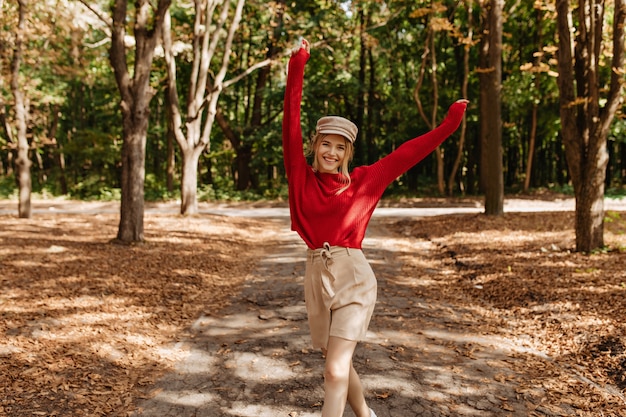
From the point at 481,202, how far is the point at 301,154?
18661 mm

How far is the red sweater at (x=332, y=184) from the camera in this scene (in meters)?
2.95

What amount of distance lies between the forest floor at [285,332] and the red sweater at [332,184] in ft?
4.81

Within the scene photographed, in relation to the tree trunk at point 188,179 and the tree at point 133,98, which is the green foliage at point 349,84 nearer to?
the tree trunk at point 188,179

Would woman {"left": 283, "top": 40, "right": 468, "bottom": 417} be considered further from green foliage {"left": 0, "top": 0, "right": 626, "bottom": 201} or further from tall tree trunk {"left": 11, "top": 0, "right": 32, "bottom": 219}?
green foliage {"left": 0, "top": 0, "right": 626, "bottom": 201}

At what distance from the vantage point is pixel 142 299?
6.47 metres

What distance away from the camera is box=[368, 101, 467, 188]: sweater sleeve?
9.77 feet

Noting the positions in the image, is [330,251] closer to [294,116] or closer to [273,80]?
[294,116]

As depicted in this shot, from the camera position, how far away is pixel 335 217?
295cm

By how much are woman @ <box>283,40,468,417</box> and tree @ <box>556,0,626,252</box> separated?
604 cm

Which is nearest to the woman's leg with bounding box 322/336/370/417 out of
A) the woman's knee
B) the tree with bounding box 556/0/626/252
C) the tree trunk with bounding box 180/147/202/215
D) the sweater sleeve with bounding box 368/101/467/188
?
the woman's knee

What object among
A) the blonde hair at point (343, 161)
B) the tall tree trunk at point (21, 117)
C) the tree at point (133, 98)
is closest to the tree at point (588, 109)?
the blonde hair at point (343, 161)

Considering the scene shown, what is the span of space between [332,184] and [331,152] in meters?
0.19

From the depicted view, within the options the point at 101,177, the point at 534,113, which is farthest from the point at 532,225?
the point at 101,177

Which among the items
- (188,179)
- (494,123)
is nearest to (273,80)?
(188,179)
